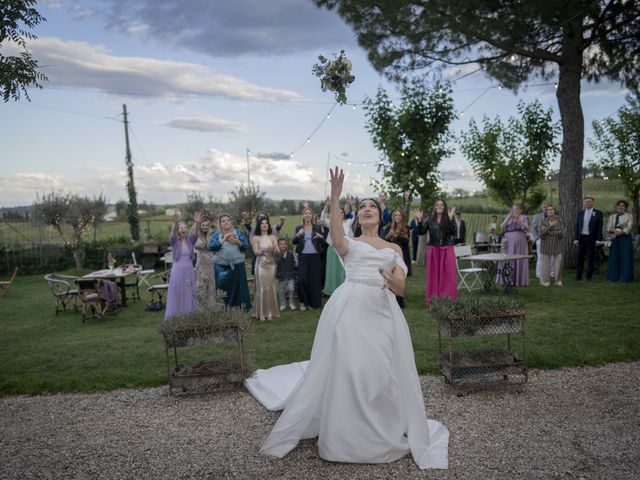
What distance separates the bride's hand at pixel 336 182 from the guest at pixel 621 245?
1087 cm

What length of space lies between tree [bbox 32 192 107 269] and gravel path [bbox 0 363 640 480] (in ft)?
60.0

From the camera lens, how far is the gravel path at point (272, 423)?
3895 mm

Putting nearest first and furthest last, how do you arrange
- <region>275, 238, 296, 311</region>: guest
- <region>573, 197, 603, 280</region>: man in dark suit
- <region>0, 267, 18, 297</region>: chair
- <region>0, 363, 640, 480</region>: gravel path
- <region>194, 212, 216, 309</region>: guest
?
<region>0, 363, 640, 480</region>: gravel path
<region>194, 212, 216, 309</region>: guest
<region>275, 238, 296, 311</region>: guest
<region>573, 197, 603, 280</region>: man in dark suit
<region>0, 267, 18, 297</region>: chair

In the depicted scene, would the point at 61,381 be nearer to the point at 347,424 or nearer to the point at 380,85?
the point at 347,424

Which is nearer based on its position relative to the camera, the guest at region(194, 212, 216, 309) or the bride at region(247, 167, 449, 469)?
the bride at region(247, 167, 449, 469)

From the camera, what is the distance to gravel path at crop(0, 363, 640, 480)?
3.89m

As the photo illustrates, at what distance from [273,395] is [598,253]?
13172mm

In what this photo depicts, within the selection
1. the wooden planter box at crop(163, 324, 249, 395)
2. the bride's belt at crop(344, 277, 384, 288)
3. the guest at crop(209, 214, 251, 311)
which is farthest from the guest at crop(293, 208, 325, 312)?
the bride's belt at crop(344, 277, 384, 288)

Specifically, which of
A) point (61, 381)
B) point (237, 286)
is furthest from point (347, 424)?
point (237, 286)

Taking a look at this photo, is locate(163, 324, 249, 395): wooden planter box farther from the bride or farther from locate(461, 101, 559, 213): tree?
locate(461, 101, 559, 213): tree

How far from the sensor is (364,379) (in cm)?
405

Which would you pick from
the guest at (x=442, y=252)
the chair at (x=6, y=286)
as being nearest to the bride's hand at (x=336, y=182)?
the guest at (x=442, y=252)

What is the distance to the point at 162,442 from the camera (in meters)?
4.53

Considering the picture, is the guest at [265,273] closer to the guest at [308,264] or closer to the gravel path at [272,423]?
the guest at [308,264]
